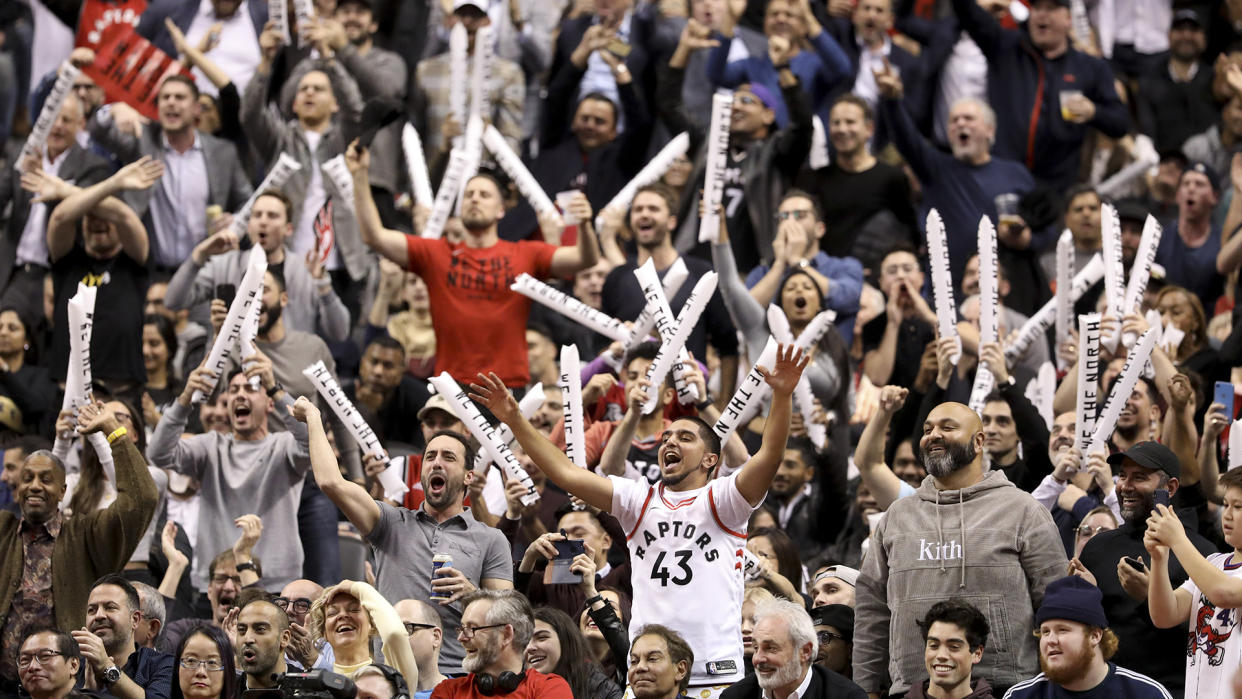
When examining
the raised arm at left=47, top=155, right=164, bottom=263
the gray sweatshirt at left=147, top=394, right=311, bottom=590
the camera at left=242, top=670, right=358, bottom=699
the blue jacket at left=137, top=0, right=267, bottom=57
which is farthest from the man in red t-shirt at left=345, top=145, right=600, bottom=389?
the blue jacket at left=137, top=0, right=267, bottom=57

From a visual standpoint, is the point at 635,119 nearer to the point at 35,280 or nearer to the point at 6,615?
the point at 35,280

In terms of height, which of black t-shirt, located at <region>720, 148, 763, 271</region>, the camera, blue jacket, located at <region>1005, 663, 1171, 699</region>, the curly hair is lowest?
the camera

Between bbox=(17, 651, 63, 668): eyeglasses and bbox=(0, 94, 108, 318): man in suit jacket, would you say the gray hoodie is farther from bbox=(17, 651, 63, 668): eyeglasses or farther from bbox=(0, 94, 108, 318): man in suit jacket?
bbox=(0, 94, 108, 318): man in suit jacket

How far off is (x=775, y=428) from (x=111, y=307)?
5924mm

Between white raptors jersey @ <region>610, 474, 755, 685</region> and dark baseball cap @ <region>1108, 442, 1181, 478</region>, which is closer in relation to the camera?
white raptors jersey @ <region>610, 474, 755, 685</region>

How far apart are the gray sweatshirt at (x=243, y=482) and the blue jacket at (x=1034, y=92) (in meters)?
7.70

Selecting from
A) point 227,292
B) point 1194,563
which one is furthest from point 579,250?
point 1194,563

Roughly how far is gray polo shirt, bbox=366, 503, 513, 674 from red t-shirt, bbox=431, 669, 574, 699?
1.41 meters

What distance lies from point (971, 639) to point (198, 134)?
9.05 metres

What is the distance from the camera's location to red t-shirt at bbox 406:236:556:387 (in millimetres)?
12961

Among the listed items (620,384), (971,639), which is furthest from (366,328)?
(971,639)

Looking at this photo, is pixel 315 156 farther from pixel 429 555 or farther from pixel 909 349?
pixel 429 555

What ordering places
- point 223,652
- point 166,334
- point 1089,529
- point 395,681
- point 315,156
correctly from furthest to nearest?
point 315,156 → point 166,334 → point 1089,529 → point 223,652 → point 395,681

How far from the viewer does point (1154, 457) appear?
10.1 m
